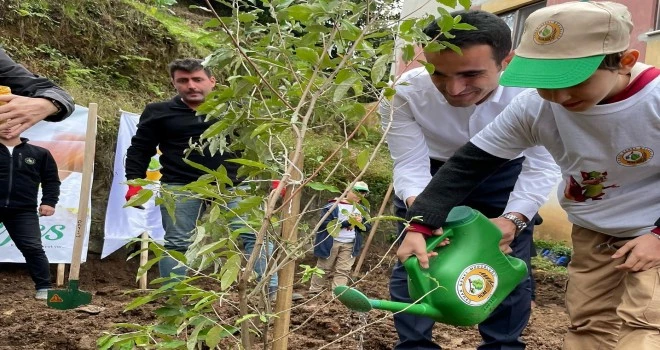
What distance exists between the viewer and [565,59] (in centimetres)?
165

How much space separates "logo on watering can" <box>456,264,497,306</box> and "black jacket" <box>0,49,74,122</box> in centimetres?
137

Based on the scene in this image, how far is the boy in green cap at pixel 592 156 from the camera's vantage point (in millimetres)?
1688

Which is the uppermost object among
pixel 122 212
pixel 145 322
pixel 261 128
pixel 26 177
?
pixel 261 128

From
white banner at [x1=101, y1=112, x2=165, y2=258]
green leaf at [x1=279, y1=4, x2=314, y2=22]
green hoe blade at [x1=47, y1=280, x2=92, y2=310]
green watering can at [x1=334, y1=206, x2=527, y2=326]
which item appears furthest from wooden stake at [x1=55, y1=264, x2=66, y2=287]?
green leaf at [x1=279, y1=4, x2=314, y2=22]

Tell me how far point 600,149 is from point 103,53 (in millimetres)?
7003

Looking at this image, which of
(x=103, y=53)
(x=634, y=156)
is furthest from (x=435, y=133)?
(x=103, y=53)

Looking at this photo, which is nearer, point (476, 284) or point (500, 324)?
point (476, 284)

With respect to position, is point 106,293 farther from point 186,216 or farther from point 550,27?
point 550,27

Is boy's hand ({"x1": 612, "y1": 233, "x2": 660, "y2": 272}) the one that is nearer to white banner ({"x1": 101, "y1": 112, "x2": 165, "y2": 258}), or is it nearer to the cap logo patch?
the cap logo patch

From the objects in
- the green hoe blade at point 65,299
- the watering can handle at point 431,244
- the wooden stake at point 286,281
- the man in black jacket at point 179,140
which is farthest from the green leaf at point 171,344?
the green hoe blade at point 65,299

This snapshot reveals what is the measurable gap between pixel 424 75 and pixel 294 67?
675mm

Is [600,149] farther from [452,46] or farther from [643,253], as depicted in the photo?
[452,46]

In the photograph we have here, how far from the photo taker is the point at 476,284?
2.02 metres

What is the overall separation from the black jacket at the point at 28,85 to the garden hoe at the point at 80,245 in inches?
74.0
